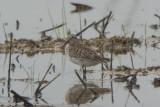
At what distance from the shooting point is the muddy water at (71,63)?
8.34 m

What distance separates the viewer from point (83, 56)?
11.1 metres

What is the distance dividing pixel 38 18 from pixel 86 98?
38.3 ft

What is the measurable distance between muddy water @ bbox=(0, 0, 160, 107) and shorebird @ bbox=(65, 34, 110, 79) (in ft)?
0.86

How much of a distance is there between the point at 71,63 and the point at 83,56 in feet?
4.72

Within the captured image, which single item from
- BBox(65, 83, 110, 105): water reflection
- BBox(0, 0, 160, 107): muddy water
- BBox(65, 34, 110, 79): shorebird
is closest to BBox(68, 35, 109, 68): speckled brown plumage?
BBox(65, 34, 110, 79): shorebird

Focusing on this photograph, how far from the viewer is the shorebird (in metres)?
10.9

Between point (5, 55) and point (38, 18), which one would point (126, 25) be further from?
point (5, 55)

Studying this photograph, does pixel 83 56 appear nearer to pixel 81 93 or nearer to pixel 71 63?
pixel 71 63

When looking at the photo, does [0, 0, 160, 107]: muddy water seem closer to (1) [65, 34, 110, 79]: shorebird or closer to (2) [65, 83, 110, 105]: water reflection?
(2) [65, 83, 110, 105]: water reflection

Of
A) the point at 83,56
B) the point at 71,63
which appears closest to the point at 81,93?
the point at 83,56

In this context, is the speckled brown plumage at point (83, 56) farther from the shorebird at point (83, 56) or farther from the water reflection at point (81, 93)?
the water reflection at point (81, 93)

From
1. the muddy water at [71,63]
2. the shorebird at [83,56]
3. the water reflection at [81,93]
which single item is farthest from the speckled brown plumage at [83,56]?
the water reflection at [81,93]

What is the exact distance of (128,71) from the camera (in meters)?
10.5

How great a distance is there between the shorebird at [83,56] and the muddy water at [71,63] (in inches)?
10.3
